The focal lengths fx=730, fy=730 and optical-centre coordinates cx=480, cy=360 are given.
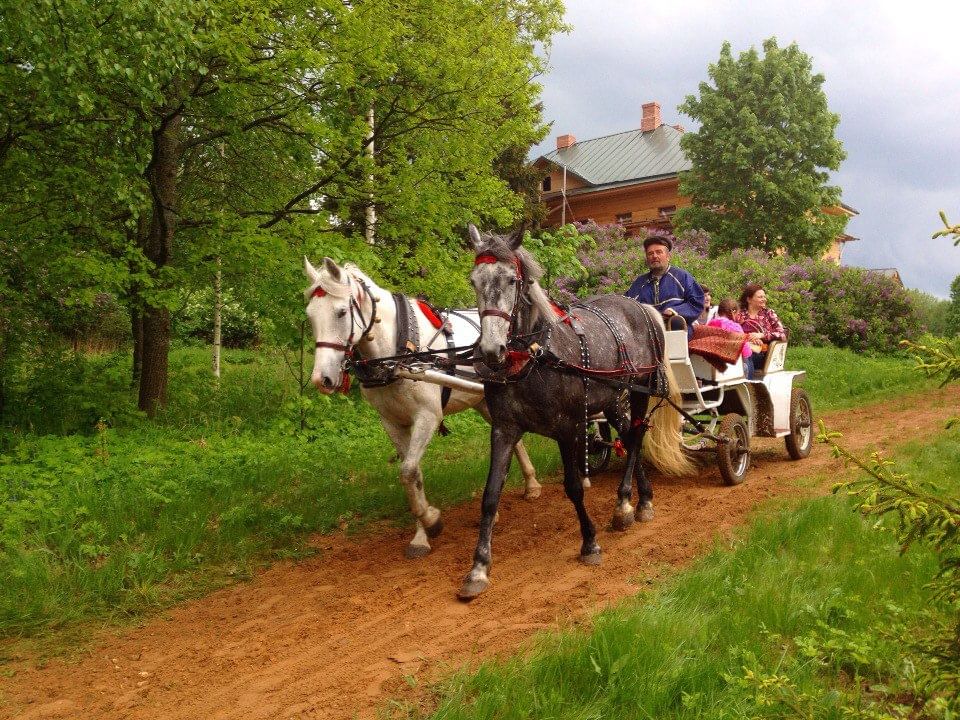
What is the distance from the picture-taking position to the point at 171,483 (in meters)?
6.43

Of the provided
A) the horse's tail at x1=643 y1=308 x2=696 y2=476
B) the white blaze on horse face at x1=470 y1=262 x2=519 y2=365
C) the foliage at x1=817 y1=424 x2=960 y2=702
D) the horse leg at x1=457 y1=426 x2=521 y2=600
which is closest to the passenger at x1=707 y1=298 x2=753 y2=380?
the horse's tail at x1=643 y1=308 x2=696 y2=476

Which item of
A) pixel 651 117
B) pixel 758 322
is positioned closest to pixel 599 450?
pixel 758 322

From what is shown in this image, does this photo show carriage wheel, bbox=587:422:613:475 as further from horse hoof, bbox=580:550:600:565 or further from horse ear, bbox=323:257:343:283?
horse ear, bbox=323:257:343:283

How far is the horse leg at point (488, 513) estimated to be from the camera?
469 centimetres

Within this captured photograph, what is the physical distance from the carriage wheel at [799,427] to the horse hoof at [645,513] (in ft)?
8.88

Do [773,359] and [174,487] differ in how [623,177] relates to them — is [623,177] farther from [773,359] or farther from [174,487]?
[174,487]

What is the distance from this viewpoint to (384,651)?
3.95 m

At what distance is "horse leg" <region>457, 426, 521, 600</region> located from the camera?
4.69m

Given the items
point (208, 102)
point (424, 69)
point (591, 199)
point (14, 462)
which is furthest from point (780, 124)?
point (14, 462)

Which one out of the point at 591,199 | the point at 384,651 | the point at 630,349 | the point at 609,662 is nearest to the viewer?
the point at 609,662

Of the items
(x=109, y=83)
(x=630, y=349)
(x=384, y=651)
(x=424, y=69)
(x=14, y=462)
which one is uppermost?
(x=424, y=69)

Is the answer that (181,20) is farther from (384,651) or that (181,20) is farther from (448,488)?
(384,651)

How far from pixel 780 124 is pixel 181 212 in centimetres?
2598

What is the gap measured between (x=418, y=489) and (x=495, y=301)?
197cm
